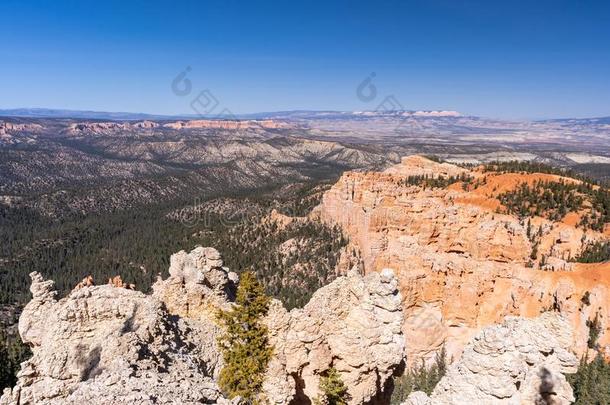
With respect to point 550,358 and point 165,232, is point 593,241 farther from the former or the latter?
point 165,232

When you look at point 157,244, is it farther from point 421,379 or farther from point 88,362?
point 88,362

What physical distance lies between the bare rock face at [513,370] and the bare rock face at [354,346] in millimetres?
3057

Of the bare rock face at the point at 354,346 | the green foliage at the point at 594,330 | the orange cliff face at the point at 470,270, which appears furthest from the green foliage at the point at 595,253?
the bare rock face at the point at 354,346

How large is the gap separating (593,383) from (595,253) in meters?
23.2

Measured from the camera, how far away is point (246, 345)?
1545 cm

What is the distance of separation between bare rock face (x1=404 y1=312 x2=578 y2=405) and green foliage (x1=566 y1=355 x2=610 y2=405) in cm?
2554

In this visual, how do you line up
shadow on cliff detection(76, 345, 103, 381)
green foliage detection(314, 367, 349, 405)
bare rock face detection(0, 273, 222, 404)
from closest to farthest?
bare rock face detection(0, 273, 222, 404), shadow on cliff detection(76, 345, 103, 381), green foliage detection(314, 367, 349, 405)

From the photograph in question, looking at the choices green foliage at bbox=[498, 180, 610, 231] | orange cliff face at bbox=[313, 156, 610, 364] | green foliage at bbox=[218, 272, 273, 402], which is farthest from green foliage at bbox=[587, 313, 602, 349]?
green foliage at bbox=[218, 272, 273, 402]

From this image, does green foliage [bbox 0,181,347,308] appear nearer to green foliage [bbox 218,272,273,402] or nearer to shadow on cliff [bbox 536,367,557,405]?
green foliage [bbox 218,272,273,402]

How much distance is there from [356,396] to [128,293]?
9.33 metres

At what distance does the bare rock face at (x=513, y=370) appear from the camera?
36.7ft

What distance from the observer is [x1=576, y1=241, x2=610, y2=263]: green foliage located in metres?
51.7

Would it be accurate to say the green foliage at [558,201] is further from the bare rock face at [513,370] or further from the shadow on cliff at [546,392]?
the shadow on cliff at [546,392]

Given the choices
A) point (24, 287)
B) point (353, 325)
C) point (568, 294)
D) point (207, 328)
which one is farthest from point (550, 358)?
point (24, 287)
